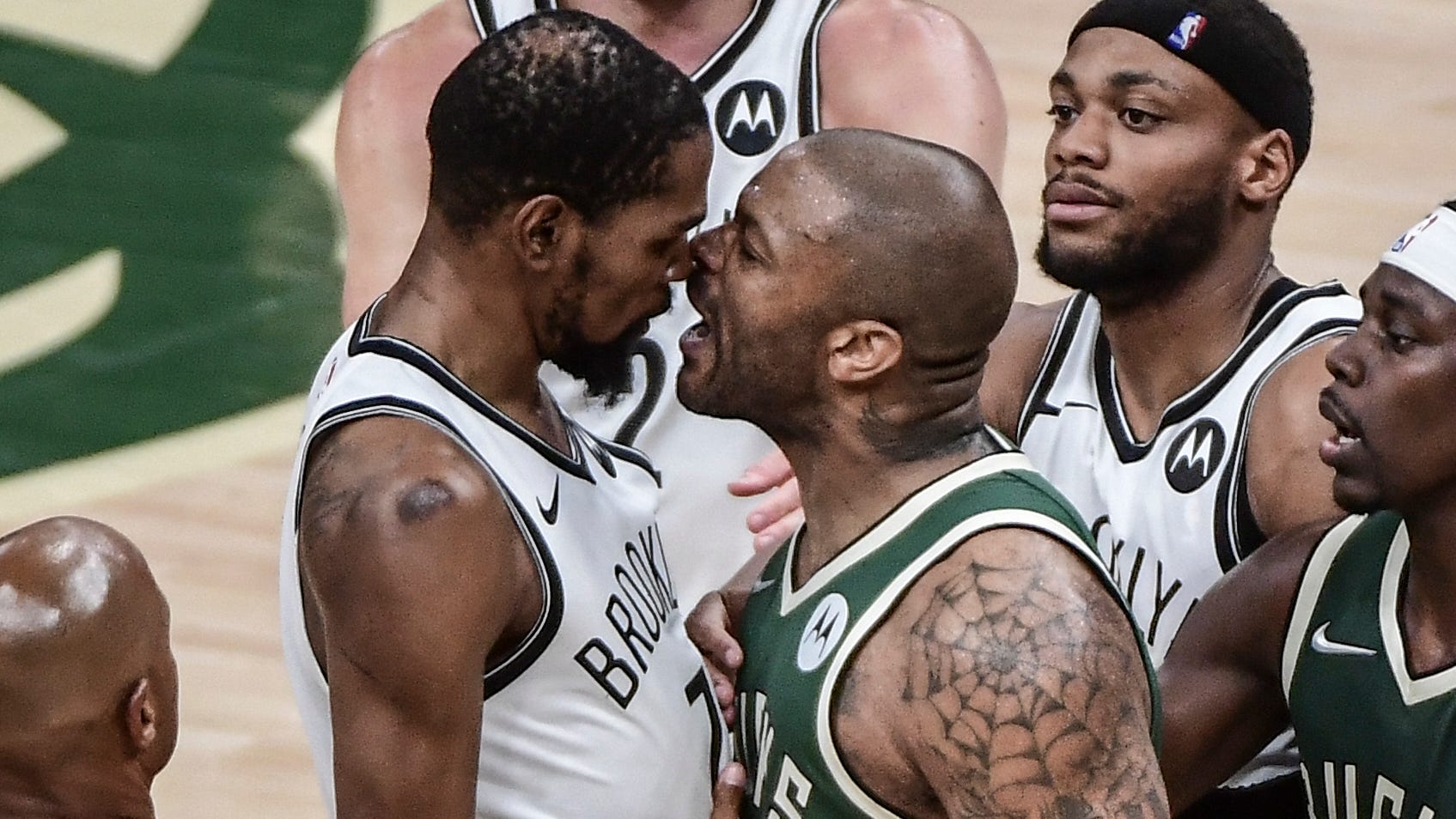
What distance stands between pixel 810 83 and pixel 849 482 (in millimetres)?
1224

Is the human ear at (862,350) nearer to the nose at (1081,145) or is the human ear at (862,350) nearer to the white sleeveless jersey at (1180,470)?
the white sleeveless jersey at (1180,470)

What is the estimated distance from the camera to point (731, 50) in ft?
12.6

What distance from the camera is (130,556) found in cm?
288

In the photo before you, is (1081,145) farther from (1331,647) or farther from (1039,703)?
(1039,703)

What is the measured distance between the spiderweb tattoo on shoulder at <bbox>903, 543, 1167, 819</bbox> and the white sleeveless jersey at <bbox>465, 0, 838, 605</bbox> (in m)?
1.35

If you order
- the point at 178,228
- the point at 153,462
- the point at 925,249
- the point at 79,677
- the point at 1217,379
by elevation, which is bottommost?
the point at 153,462

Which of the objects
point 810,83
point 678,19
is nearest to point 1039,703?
point 810,83

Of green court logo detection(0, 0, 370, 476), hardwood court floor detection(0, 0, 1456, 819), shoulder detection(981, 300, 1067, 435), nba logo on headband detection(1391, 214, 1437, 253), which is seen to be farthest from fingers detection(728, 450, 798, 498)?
green court logo detection(0, 0, 370, 476)

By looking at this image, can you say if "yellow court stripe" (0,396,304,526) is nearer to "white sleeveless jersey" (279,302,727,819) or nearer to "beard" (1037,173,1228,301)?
"beard" (1037,173,1228,301)

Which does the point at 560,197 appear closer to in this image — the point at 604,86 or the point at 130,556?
the point at 604,86

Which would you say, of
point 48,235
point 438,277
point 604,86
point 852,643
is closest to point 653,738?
point 852,643

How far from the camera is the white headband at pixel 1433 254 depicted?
117 inches

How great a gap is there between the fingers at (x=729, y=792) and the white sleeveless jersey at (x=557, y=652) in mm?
90

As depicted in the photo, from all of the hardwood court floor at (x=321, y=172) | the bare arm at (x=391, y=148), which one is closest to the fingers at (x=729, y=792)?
the bare arm at (x=391, y=148)
